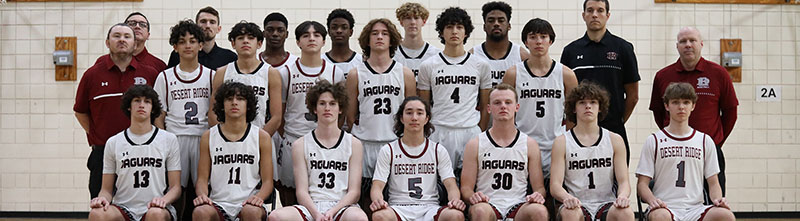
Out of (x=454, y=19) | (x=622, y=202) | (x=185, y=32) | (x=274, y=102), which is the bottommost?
(x=622, y=202)

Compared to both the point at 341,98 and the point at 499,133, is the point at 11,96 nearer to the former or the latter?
the point at 341,98

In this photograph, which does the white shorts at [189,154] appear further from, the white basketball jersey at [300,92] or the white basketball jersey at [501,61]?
the white basketball jersey at [501,61]

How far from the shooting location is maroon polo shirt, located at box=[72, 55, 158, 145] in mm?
5727

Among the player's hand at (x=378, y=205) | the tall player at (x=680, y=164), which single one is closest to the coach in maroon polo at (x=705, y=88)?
the tall player at (x=680, y=164)

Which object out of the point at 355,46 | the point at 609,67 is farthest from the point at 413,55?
the point at 355,46

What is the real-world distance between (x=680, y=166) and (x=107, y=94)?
409 cm

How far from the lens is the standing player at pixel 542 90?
5.68 meters

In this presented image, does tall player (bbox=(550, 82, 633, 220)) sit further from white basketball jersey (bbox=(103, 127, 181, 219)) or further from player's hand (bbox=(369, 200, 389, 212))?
white basketball jersey (bbox=(103, 127, 181, 219))

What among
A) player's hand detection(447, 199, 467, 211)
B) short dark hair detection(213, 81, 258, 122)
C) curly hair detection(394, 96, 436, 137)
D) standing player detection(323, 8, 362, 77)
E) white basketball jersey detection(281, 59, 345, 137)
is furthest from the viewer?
standing player detection(323, 8, 362, 77)

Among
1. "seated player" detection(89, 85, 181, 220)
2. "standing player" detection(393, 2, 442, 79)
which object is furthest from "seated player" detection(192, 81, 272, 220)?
"standing player" detection(393, 2, 442, 79)

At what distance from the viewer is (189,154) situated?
559cm

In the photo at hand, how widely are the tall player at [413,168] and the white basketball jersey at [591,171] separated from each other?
806mm

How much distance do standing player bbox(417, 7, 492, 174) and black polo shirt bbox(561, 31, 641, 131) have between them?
31.3 inches

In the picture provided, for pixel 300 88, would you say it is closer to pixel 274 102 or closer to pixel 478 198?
pixel 274 102
